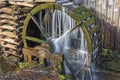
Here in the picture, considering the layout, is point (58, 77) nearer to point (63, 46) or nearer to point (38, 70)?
point (38, 70)

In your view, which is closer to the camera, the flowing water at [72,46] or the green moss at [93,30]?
the green moss at [93,30]

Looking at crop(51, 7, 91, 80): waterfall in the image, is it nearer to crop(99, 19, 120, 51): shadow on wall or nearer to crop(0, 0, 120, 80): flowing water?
crop(0, 0, 120, 80): flowing water

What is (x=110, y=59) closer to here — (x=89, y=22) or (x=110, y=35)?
(x=110, y=35)

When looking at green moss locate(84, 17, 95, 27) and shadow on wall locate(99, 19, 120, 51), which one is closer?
green moss locate(84, 17, 95, 27)

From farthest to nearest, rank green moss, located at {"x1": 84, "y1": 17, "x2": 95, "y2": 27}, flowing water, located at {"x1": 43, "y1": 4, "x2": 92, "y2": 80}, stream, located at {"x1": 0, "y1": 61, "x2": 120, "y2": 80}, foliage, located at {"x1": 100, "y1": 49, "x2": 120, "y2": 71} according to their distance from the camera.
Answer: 1. foliage, located at {"x1": 100, "y1": 49, "x2": 120, "y2": 71}
2. stream, located at {"x1": 0, "y1": 61, "x2": 120, "y2": 80}
3. flowing water, located at {"x1": 43, "y1": 4, "x2": 92, "y2": 80}
4. green moss, located at {"x1": 84, "y1": 17, "x2": 95, "y2": 27}

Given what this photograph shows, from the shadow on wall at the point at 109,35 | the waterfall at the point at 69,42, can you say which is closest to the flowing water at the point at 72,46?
the waterfall at the point at 69,42

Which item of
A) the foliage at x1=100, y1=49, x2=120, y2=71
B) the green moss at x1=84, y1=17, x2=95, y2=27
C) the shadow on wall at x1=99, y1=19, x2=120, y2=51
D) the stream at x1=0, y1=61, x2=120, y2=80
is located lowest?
the stream at x1=0, y1=61, x2=120, y2=80

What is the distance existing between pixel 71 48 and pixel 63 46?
0.31 meters

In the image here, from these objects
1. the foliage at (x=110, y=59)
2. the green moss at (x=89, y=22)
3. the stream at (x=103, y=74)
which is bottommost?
the stream at (x=103, y=74)

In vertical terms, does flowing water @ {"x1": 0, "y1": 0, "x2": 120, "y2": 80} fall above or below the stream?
above

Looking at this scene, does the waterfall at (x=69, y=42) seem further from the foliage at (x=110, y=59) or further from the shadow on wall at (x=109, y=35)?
the shadow on wall at (x=109, y=35)

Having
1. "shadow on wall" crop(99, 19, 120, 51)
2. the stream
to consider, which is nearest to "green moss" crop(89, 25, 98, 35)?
"shadow on wall" crop(99, 19, 120, 51)

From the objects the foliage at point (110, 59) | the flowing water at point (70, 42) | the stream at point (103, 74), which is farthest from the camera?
the foliage at point (110, 59)

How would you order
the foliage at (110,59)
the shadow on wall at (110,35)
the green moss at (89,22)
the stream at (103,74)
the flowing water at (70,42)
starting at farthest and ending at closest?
1. the shadow on wall at (110,35)
2. the foliage at (110,59)
3. the stream at (103,74)
4. the flowing water at (70,42)
5. the green moss at (89,22)
